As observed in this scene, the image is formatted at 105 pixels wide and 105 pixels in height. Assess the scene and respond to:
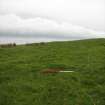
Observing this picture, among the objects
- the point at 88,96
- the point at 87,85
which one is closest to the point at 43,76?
the point at 87,85

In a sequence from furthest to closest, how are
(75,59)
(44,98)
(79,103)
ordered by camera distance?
(75,59) < (44,98) < (79,103)

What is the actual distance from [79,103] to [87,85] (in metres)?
4.77

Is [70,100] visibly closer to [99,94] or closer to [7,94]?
[99,94]

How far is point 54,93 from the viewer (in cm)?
1894

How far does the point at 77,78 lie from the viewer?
915 inches

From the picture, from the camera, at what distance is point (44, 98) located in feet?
59.2

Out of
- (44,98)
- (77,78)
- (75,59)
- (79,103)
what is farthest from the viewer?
(75,59)

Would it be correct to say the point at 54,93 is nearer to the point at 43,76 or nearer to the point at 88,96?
the point at 88,96

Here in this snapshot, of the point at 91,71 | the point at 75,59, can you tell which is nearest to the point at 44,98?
the point at 91,71

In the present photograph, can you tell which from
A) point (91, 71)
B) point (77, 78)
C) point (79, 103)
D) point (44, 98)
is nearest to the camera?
point (79, 103)

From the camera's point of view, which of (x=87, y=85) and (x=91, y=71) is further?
(x=91, y=71)

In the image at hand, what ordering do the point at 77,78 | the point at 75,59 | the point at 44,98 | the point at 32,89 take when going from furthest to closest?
the point at 75,59 < the point at 77,78 < the point at 32,89 < the point at 44,98

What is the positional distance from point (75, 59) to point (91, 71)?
9409 millimetres

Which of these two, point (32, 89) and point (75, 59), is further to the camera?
point (75, 59)
